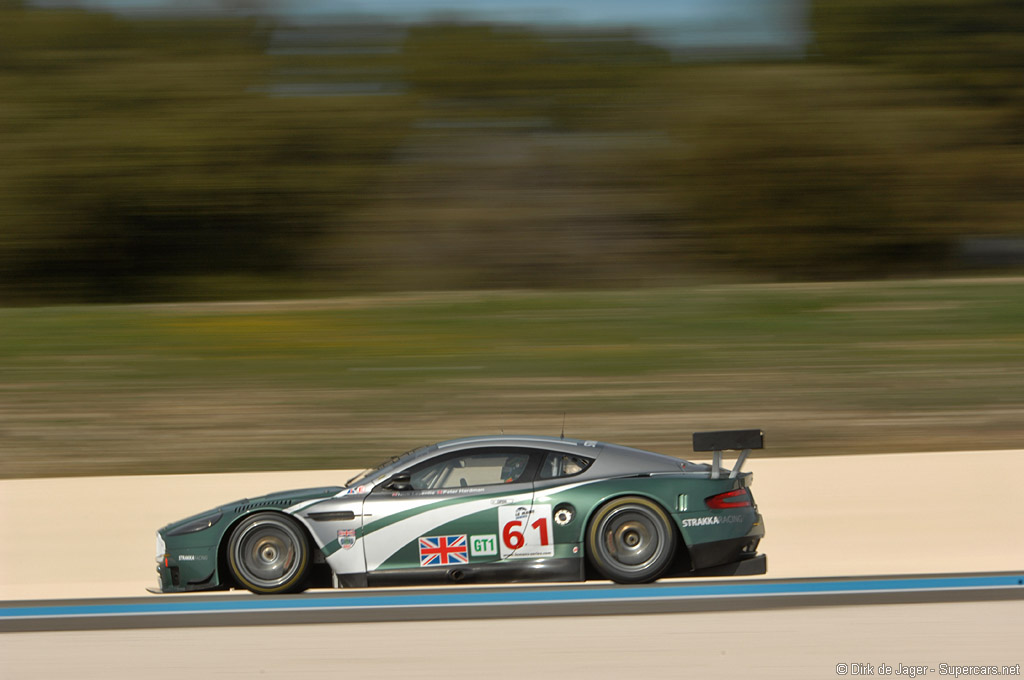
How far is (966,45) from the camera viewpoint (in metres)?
17.0

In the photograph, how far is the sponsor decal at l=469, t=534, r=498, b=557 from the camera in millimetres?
6449

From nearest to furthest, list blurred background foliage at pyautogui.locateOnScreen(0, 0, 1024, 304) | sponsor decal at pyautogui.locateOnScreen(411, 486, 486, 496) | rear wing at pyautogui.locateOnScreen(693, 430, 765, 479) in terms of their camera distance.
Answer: rear wing at pyautogui.locateOnScreen(693, 430, 765, 479), sponsor decal at pyautogui.locateOnScreen(411, 486, 486, 496), blurred background foliage at pyautogui.locateOnScreen(0, 0, 1024, 304)

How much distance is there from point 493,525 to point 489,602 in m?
0.52

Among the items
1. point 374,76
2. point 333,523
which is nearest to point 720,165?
point 374,76

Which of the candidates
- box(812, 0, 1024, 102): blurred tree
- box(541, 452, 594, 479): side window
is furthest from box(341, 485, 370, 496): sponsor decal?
box(812, 0, 1024, 102): blurred tree

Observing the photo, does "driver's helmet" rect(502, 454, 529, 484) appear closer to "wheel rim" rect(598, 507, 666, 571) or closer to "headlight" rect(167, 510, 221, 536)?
"wheel rim" rect(598, 507, 666, 571)

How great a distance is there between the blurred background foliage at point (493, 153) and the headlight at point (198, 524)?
31.8ft

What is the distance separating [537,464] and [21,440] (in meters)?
7.70

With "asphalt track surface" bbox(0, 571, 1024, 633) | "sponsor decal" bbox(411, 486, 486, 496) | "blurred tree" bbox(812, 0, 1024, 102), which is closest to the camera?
"asphalt track surface" bbox(0, 571, 1024, 633)

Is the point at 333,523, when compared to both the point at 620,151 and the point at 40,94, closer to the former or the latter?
A: the point at 620,151

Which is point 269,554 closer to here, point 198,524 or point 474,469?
point 198,524

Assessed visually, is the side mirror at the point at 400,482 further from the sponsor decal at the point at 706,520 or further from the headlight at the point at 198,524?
the sponsor decal at the point at 706,520

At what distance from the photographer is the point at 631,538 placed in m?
6.48

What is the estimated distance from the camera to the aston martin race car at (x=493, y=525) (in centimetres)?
644
